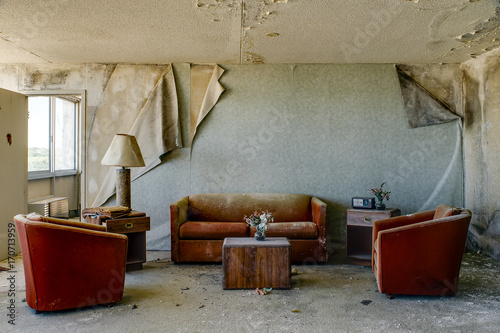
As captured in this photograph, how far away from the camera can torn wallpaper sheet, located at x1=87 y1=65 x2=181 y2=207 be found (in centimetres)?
523

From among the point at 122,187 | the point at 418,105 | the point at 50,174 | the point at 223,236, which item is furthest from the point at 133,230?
the point at 418,105

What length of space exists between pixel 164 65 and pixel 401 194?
371cm

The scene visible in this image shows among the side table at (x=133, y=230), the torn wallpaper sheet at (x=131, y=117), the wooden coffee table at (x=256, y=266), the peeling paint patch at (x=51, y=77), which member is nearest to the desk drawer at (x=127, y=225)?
the side table at (x=133, y=230)

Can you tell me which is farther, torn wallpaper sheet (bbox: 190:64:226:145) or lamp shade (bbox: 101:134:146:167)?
torn wallpaper sheet (bbox: 190:64:226:145)

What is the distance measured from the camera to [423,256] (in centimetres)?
314

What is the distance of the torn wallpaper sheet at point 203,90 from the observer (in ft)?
17.2

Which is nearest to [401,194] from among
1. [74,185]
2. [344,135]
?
[344,135]

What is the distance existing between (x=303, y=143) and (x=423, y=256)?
2.47 metres

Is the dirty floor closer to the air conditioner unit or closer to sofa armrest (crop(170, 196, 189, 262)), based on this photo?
sofa armrest (crop(170, 196, 189, 262))

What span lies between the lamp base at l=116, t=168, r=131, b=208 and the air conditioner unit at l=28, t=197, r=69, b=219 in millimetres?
2378

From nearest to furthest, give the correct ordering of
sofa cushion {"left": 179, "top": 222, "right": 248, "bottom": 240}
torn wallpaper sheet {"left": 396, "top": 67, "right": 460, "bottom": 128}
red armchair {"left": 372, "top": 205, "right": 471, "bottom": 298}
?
red armchair {"left": 372, "top": 205, "right": 471, "bottom": 298}, sofa cushion {"left": 179, "top": 222, "right": 248, "bottom": 240}, torn wallpaper sheet {"left": 396, "top": 67, "right": 460, "bottom": 128}

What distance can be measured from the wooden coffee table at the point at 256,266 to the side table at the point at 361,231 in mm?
1365

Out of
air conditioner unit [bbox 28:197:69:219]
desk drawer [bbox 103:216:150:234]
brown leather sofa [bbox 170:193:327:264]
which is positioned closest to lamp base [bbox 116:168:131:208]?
desk drawer [bbox 103:216:150:234]

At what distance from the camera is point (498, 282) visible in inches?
145
